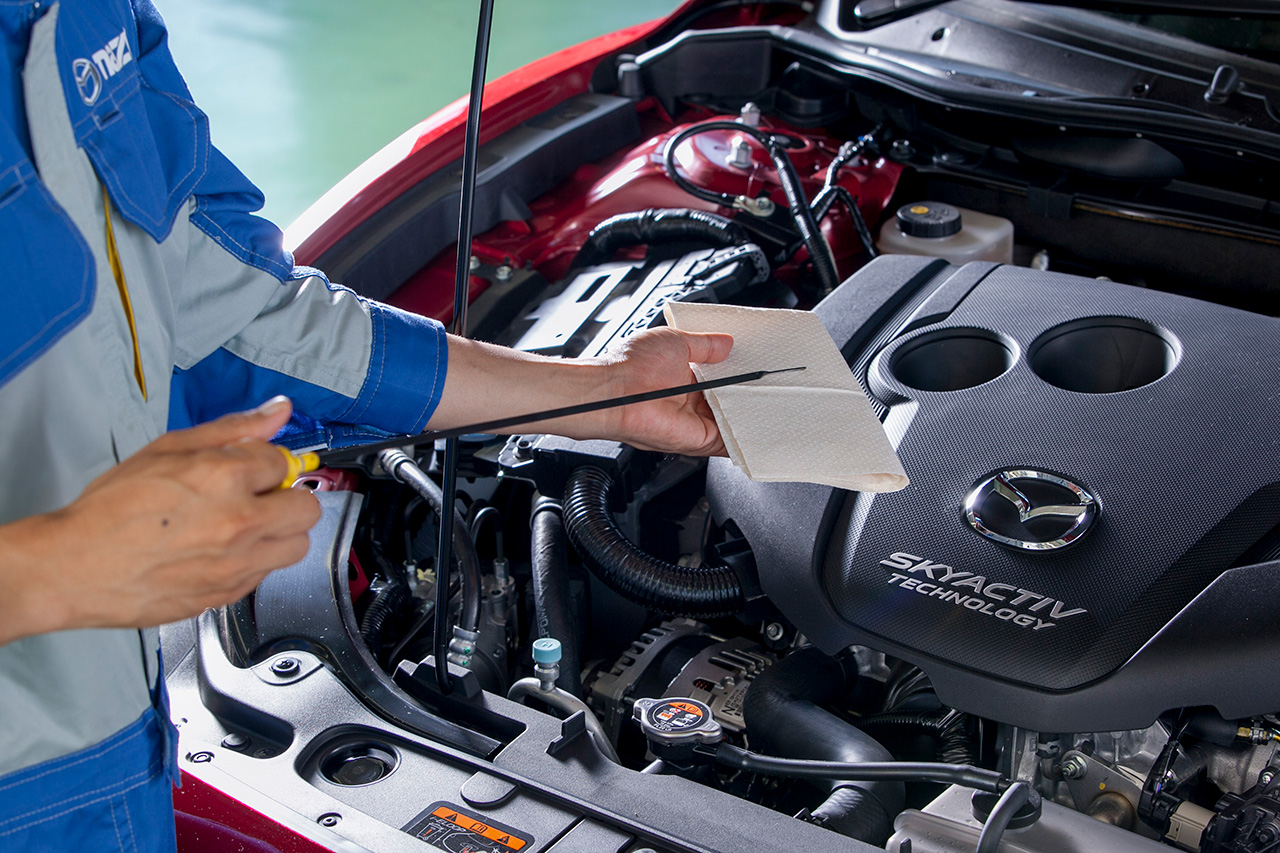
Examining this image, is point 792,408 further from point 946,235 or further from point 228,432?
point 946,235

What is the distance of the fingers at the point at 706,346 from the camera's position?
1.01 m

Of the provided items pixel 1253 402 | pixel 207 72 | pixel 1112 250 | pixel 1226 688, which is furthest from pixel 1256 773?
pixel 207 72

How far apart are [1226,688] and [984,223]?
992mm

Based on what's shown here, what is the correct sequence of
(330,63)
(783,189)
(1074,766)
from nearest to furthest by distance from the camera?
(1074,766) → (783,189) → (330,63)

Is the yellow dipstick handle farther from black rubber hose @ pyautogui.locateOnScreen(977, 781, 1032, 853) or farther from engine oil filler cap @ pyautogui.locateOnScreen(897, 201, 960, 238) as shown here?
engine oil filler cap @ pyautogui.locateOnScreen(897, 201, 960, 238)

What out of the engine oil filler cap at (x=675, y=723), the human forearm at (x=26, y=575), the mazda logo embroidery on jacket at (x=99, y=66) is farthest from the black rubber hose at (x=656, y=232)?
the human forearm at (x=26, y=575)

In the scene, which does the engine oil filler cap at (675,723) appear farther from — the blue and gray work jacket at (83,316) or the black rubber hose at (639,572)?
the blue and gray work jacket at (83,316)

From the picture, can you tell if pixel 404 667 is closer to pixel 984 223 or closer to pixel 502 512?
pixel 502 512

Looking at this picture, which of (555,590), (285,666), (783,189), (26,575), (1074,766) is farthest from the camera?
(783,189)

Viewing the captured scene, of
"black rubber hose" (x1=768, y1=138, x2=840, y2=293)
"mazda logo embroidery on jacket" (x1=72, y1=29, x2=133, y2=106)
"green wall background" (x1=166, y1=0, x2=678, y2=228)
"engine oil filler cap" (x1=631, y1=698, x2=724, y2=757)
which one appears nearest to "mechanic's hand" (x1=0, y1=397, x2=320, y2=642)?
"mazda logo embroidery on jacket" (x1=72, y1=29, x2=133, y2=106)

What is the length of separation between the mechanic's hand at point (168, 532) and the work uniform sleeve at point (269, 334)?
35 centimetres

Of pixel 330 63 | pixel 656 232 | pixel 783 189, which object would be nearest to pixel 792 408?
pixel 656 232

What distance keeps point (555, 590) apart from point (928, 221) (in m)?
0.86

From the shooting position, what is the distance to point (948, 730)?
1.01 meters
